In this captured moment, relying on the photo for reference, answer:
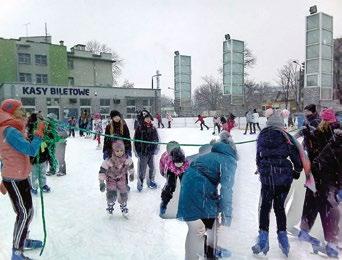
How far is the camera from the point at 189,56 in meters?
36.4

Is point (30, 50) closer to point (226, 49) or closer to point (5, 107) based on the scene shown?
point (226, 49)

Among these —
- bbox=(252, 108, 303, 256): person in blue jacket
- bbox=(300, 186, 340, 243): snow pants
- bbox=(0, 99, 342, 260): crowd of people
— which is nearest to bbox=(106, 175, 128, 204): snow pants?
bbox=(0, 99, 342, 260): crowd of people

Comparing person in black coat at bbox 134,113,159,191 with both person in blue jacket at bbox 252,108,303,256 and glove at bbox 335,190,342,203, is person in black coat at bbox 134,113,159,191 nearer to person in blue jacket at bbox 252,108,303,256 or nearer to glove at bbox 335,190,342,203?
person in blue jacket at bbox 252,108,303,256

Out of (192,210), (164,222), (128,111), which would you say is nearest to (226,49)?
(128,111)

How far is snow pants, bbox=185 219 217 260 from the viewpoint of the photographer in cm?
312

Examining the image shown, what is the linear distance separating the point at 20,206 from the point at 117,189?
70.8 inches

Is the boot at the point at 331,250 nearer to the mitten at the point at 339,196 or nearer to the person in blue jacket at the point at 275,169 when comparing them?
the person in blue jacket at the point at 275,169

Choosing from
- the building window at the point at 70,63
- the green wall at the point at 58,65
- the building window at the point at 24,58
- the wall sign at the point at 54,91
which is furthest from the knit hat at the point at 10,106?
the building window at the point at 70,63

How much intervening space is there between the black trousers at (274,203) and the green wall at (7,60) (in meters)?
42.4

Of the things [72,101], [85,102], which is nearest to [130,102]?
[85,102]

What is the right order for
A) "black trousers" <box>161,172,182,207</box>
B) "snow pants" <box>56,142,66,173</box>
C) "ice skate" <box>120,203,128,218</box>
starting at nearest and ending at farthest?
"black trousers" <box>161,172,182,207</box>, "ice skate" <box>120,203,128,218</box>, "snow pants" <box>56,142,66,173</box>

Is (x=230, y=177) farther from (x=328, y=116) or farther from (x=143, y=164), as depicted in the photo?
(x=143, y=164)

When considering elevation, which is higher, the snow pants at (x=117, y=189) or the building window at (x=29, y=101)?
the building window at (x=29, y=101)

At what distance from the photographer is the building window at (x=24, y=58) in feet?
137
